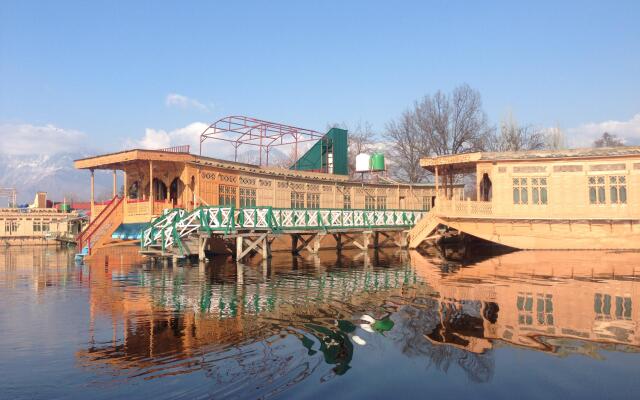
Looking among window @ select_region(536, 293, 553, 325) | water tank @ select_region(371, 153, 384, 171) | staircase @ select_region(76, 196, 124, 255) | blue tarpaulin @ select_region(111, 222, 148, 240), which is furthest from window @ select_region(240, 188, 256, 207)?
window @ select_region(536, 293, 553, 325)

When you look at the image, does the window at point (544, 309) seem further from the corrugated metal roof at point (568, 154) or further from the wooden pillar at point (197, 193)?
the wooden pillar at point (197, 193)

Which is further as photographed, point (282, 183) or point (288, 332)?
point (282, 183)

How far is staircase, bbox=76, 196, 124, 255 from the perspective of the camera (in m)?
24.9

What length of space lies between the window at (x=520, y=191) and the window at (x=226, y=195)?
16.1m

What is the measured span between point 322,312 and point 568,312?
5.76m

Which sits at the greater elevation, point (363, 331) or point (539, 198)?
point (539, 198)

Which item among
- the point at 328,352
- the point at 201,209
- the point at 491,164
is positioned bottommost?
the point at 328,352

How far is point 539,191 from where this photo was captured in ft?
87.4

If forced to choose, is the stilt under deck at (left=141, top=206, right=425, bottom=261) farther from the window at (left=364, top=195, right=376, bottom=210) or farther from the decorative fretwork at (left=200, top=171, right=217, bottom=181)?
the window at (left=364, top=195, right=376, bottom=210)

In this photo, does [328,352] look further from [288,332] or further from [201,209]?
[201,209]

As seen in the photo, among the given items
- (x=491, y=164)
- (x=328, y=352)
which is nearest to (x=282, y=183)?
(x=491, y=164)

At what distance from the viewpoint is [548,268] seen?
63.2ft

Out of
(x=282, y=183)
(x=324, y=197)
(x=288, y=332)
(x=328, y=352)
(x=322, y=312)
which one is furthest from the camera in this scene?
(x=324, y=197)

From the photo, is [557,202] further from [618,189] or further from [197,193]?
[197,193]
